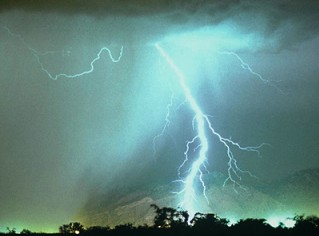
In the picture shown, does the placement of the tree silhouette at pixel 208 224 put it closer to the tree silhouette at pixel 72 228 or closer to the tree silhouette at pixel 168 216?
the tree silhouette at pixel 168 216

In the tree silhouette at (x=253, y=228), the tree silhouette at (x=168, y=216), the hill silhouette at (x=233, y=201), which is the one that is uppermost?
the hill silhouette at (x=233, y=201)

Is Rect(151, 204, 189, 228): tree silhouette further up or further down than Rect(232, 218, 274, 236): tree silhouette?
further up

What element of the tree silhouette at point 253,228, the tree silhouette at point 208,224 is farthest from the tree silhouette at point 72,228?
the tree silhouette at point 253,228

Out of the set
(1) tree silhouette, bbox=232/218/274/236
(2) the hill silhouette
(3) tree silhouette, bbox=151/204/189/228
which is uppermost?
(2) the hill silhouette

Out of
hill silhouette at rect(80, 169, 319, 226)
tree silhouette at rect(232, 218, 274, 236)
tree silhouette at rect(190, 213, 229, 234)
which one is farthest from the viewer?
hill silhouette at rect(80, 169, 319, 226)

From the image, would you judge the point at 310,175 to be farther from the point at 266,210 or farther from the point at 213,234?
the point at 213,234

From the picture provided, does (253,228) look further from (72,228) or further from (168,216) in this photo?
(72,228)

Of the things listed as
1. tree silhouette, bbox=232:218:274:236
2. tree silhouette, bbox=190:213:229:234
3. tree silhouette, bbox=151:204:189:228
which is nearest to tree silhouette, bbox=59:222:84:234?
tree silhouette, bbox=151:204:189:228

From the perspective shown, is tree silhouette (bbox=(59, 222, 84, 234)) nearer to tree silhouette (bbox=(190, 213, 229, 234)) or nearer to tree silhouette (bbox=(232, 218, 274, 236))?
tree silhouette (bbox=(190, 213, 229, 234))

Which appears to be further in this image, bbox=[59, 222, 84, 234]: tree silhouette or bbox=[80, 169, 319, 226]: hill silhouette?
bbox=[80, 169, 319, 226]: hill silhouette

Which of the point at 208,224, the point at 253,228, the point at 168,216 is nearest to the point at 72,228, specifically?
the point at 168,216

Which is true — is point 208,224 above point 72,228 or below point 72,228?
below

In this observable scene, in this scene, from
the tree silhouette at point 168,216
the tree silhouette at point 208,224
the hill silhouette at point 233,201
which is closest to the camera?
the tree silhouette at point 208,224

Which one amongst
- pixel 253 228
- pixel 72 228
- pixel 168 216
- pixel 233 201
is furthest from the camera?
pixel 233 201
